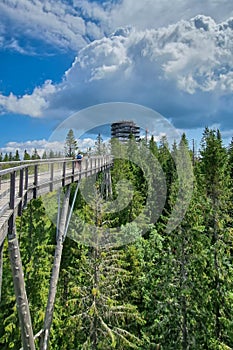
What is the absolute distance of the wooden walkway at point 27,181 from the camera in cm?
436

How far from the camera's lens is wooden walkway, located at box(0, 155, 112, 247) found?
172 inches

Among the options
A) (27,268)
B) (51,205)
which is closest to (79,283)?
(27,268)

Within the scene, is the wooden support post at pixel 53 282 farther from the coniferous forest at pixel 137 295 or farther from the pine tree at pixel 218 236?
the pine tree at pixel 218 236

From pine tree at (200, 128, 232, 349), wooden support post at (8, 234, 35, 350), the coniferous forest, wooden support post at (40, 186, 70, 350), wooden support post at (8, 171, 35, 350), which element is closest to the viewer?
wooden support post at (8, 171, 35, 350)

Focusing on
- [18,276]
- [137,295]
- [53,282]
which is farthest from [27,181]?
[137,295]

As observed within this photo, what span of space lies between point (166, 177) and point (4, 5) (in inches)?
895

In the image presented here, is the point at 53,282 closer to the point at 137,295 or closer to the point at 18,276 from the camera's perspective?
the point at 18,276

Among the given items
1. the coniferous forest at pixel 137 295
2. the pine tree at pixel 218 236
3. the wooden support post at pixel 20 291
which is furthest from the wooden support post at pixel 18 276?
the pine tree at pixel 218 236

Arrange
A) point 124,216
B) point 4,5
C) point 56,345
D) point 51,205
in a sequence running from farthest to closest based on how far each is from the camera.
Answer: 1. point 124,216
2. point 51,205
3. point 56,345
4. point 4,5

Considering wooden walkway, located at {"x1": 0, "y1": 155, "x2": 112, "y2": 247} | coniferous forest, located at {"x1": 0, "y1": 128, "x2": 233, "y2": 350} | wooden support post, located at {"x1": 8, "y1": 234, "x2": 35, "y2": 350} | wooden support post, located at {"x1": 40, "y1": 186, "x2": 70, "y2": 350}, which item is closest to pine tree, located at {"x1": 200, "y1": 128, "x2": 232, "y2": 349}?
coniferous forest, located at {"x1": 0, "y1": 128, "x2": 233, "y2": 350}

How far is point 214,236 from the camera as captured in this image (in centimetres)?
1579

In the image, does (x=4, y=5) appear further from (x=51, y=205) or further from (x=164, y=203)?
(x=164, y=203)

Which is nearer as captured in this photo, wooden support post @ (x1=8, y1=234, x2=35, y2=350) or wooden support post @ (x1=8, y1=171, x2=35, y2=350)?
wooden support post @ (x1=8, y1=171, x2=35, y2=350)

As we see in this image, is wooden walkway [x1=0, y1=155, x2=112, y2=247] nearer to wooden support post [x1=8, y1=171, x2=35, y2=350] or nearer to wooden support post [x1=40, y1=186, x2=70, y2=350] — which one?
wooden support post [x1=8, y1=171, x2=35, y2=350]
